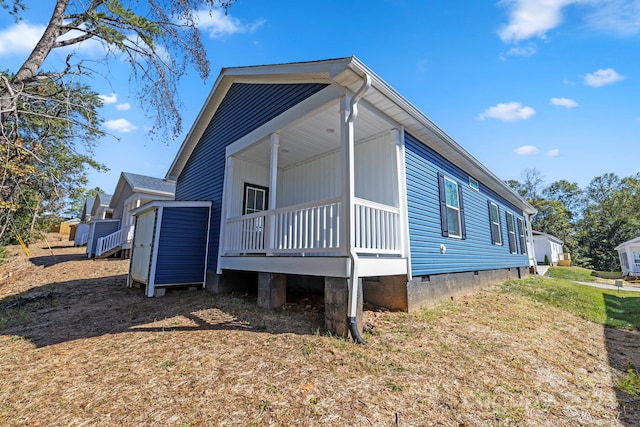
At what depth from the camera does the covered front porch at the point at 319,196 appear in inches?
172

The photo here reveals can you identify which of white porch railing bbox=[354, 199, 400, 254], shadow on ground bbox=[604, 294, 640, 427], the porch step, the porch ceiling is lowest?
shadow on ground bbox=[604, 294, 640, 427]

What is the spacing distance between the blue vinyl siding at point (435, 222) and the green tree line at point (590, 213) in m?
36.1

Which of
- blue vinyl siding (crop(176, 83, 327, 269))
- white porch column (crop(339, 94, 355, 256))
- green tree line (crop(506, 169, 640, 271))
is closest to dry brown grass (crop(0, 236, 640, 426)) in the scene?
white porch column (crop(339, 94, 355, 256))

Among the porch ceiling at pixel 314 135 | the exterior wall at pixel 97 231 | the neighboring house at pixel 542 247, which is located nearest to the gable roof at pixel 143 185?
the exterior wall at pixel 97 231

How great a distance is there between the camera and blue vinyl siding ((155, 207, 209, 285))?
725 centimetres

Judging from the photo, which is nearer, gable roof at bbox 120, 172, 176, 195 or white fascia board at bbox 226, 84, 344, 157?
white fascia board at bbox 226, 84, 344, 157

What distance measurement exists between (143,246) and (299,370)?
6.65 m

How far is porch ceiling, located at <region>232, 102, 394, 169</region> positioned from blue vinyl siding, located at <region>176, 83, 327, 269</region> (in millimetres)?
457

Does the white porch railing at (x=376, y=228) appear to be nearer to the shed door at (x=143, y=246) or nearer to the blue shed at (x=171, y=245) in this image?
the blue shed at (x=171, y=245)

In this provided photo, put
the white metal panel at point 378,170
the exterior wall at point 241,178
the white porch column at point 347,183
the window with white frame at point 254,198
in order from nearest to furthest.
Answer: the white porch column at point 347,183 < the white metal panel at point 378,170 < the exterior wall at point 241,178 < the window with white frame at point 254,198

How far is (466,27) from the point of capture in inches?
243

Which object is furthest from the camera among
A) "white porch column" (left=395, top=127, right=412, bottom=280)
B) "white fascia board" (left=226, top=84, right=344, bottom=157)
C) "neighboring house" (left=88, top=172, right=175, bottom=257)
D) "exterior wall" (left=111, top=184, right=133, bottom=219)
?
"exterior wall" (left=111, top=184, right=133, bottom=219)

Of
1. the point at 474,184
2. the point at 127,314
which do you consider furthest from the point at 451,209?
the point at 127,314

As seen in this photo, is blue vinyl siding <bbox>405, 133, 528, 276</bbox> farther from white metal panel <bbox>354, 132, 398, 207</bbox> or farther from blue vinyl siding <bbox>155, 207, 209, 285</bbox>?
blue vinyl siding <bbox>155, 207, 209, 285</bbox>
